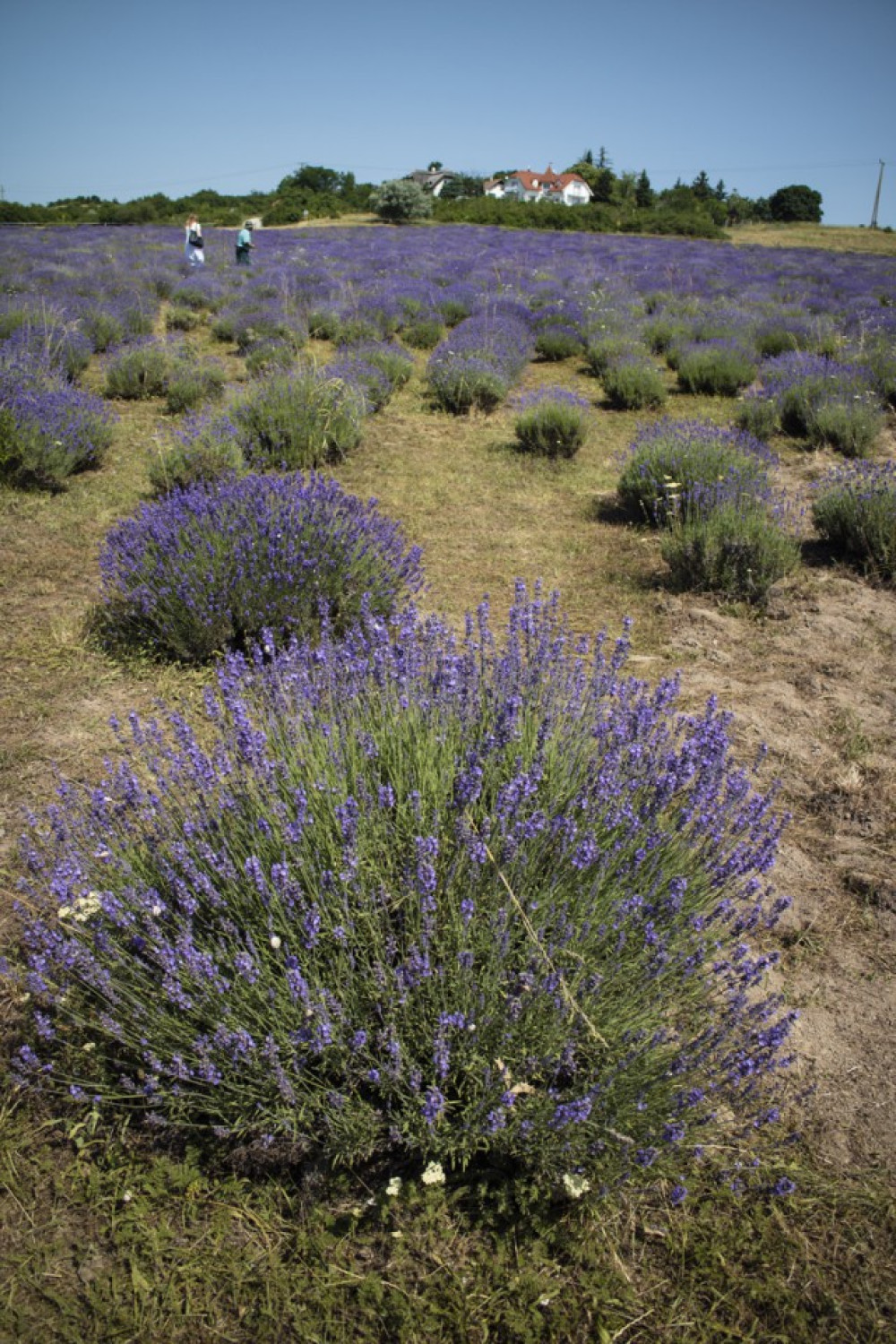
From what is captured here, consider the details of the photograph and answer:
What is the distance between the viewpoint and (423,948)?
6.04ft

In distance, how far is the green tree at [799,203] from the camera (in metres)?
54.0

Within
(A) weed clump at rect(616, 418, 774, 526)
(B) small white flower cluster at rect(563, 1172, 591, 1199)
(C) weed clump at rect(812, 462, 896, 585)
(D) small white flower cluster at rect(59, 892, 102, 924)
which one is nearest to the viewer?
(B) small white flower cluster at rect(563, 1172, 591, 1199)

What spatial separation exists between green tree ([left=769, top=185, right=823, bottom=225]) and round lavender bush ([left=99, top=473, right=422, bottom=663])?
206 ft

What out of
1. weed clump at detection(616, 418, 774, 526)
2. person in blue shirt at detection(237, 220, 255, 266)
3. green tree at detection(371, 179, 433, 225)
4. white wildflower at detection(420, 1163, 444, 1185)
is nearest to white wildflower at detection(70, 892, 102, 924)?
white wildflower at detection(420, 1163, 444, 1185)

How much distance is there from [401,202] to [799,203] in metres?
33.7

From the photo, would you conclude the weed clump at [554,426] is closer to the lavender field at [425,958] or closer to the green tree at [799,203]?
the lavender field at [425,958]

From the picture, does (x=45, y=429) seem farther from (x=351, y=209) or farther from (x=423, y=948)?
(x=351, y=209)

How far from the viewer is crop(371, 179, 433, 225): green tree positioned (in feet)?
119

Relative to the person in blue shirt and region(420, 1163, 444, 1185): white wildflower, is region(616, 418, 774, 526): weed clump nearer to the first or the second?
region(420, 1163, 444, 1185): white wildflower

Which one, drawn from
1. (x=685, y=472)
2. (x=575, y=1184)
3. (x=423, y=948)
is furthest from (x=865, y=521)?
(x=575, y=1184)

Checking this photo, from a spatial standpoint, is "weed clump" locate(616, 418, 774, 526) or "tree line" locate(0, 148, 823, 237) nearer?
"weed clump" locate(616, 418, 774, 526)

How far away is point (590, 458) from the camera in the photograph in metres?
7.97

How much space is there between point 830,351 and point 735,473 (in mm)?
6772

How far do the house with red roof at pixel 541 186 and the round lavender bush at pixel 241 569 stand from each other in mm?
79745
